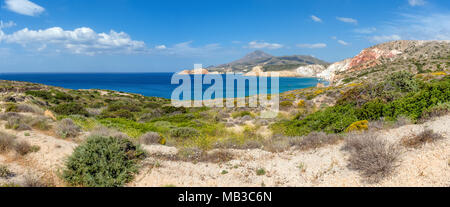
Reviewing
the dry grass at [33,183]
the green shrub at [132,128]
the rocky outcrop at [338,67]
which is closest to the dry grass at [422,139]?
the dry grass at [33,183]

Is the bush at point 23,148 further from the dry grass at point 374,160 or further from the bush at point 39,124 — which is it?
the dry grass at point 374,160

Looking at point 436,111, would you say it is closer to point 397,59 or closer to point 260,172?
point 260,172

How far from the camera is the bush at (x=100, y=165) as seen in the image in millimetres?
5480

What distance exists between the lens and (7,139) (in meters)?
7.14

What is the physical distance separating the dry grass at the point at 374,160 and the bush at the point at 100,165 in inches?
235

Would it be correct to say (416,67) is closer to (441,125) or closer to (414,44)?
(414,44)

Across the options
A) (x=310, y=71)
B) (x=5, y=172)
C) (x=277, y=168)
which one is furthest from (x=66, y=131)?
(x=310, y=71)

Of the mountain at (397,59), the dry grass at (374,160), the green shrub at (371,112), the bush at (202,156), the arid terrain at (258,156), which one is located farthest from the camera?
the mountain at (397,59)

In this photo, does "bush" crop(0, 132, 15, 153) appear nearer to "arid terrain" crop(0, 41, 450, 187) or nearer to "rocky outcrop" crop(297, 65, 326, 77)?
"arid terrain" crop(0, 41, 450, 187)

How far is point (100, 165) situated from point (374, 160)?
6874 mm

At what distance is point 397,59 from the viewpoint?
68.3 meters
